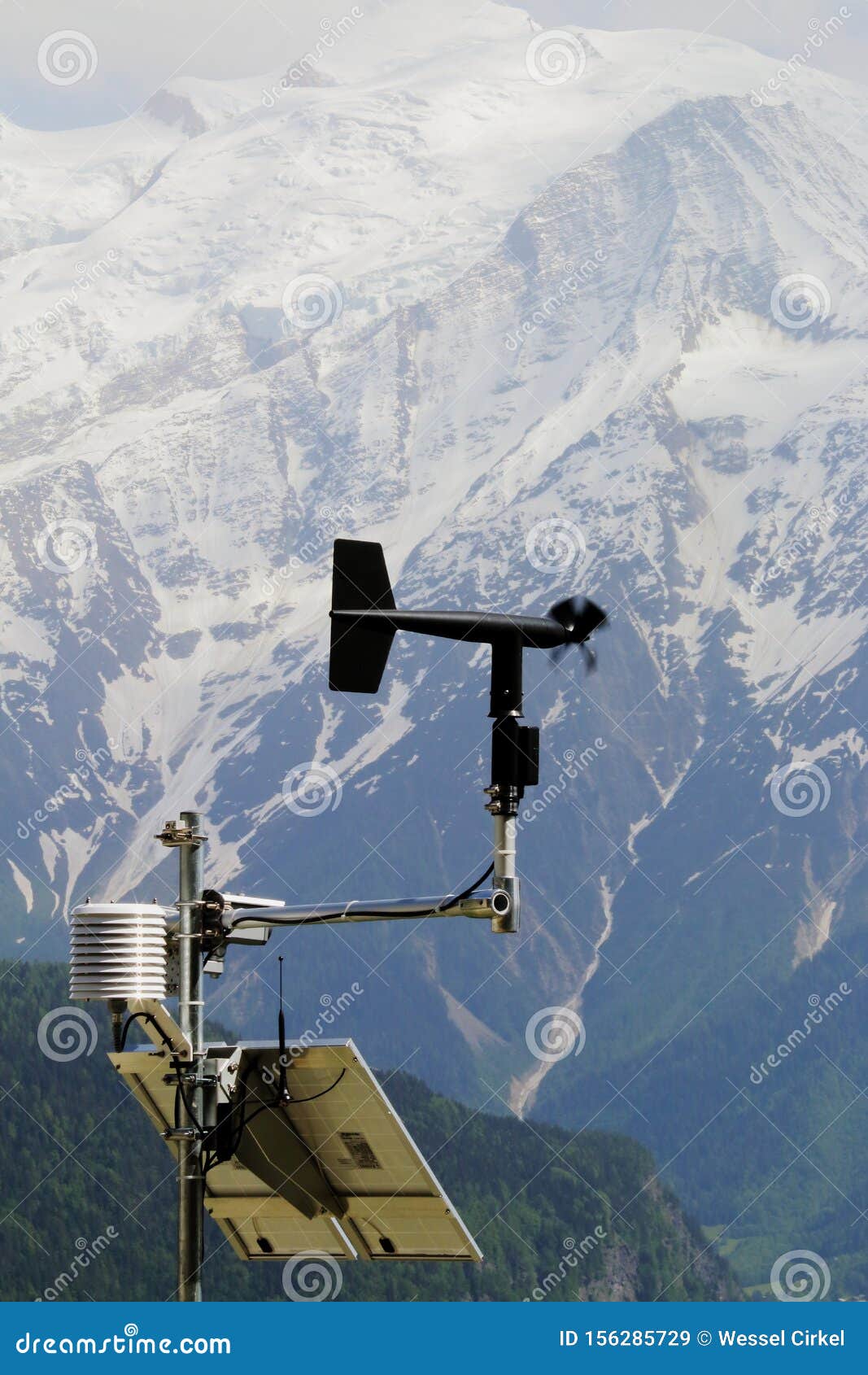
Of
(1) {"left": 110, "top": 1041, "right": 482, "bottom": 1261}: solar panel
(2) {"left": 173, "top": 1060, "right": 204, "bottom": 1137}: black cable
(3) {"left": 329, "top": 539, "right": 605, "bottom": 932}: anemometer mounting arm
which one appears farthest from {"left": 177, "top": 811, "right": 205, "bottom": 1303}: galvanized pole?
(3) {"left": 329, "top": 539, "right": 605, "bottom": 932}: anemometer mounting arm

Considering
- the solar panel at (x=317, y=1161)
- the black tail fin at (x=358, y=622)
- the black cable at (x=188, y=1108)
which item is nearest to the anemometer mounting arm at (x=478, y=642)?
the black tail fin at (x=358, y=622)

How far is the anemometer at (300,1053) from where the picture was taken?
1781 centimetres

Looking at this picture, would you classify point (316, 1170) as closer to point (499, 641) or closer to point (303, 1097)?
point (303, 1097)

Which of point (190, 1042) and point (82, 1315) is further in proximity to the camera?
point (190, 1042)

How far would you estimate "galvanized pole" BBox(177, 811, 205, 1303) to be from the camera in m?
19.1

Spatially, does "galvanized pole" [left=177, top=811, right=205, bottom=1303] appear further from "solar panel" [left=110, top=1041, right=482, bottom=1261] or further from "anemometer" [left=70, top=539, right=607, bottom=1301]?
"solar panel" [left=110, top=1041, right=482, bottom=1261]

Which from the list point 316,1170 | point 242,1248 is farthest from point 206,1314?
point 242,1248

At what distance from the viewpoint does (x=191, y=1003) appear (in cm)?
1931

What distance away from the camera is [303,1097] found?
2011cm

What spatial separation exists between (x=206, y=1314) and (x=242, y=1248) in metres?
6.85

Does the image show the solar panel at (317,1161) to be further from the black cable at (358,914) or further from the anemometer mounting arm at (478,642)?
the anemometer mounting arm at (478,642)

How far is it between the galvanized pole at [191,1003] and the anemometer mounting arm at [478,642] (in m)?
2.33

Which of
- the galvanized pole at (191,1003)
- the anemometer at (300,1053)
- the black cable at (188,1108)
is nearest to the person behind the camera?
the anemometer at (300,1053)

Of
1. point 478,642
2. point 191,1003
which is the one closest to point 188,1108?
point 191,1003
